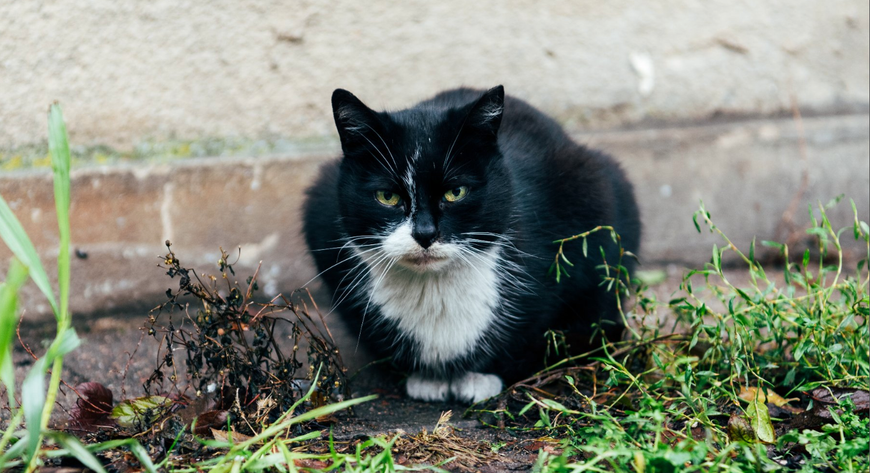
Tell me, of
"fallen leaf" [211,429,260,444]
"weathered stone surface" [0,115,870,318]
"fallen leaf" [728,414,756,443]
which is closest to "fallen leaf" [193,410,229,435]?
"fallen leaf" [211,429,260,444]

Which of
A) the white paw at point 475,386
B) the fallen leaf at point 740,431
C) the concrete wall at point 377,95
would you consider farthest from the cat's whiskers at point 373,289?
the fallen leaf at point 740,431

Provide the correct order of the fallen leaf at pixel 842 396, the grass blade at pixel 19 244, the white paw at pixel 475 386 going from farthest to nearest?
the white paw at pixel 475 386 → the fallen leaf at pixel 842 396 → the grass blade at pixel 19 244

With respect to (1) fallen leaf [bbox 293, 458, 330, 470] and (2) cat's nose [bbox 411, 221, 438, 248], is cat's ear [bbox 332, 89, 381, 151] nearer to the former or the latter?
(2) cat's nose [bbox 411, 221, 438, 248]

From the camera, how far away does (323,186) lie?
2223 millimetres

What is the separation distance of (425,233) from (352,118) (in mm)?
372

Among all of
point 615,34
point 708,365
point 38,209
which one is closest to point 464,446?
point 708,365

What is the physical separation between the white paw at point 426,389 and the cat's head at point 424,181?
41 cm

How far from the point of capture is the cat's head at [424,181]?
1.78m

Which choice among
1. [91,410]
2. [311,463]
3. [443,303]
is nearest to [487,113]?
[443,303]

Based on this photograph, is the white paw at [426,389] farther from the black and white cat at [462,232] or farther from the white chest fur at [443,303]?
the white chest fur at [443,303]

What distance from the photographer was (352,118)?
5.96ft

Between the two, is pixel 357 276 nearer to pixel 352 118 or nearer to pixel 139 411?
pixel 352 118

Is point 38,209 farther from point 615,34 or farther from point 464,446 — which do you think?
point 615,34

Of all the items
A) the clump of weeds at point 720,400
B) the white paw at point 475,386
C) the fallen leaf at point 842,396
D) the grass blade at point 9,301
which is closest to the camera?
the grass blade at point 9,301
